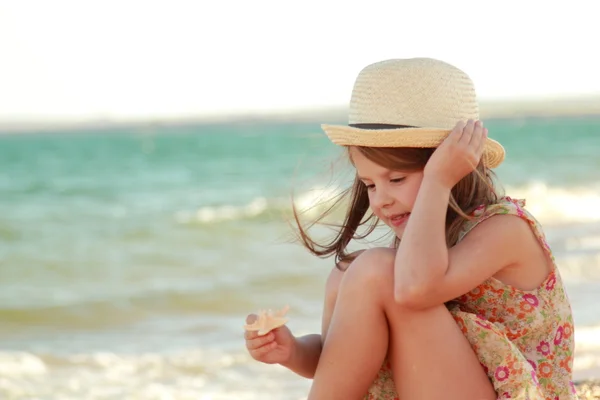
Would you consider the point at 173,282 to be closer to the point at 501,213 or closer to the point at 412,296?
the point at 501,213

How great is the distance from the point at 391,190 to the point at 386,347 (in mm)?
472

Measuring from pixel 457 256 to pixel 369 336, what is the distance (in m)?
0.32

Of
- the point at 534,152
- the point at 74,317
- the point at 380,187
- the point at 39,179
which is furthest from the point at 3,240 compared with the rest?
the point at 534,152

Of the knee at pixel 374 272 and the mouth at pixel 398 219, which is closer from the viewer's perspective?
the knee at pixel 374 272

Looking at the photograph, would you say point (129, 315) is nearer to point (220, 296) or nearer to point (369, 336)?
point (220, 296)

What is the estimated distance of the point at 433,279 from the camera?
8.16 feet

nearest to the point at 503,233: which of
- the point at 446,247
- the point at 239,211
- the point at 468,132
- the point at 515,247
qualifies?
the point at 515,247

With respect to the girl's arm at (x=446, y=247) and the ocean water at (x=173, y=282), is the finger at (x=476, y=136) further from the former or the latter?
the ocean water at (x=173, y=282)

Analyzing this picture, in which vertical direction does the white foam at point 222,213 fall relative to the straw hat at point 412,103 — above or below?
below

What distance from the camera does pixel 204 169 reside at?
25.1m

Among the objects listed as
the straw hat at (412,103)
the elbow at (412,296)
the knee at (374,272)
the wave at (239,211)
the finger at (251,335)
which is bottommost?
the wave at (239,211)

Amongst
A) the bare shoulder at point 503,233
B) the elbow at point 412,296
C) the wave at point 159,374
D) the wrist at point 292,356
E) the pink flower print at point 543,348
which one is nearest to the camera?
the elbow at point 412,296

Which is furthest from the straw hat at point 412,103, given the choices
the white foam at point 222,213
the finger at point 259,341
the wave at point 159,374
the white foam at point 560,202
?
the white foam at point 222,213

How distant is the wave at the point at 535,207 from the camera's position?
38.0 feet
